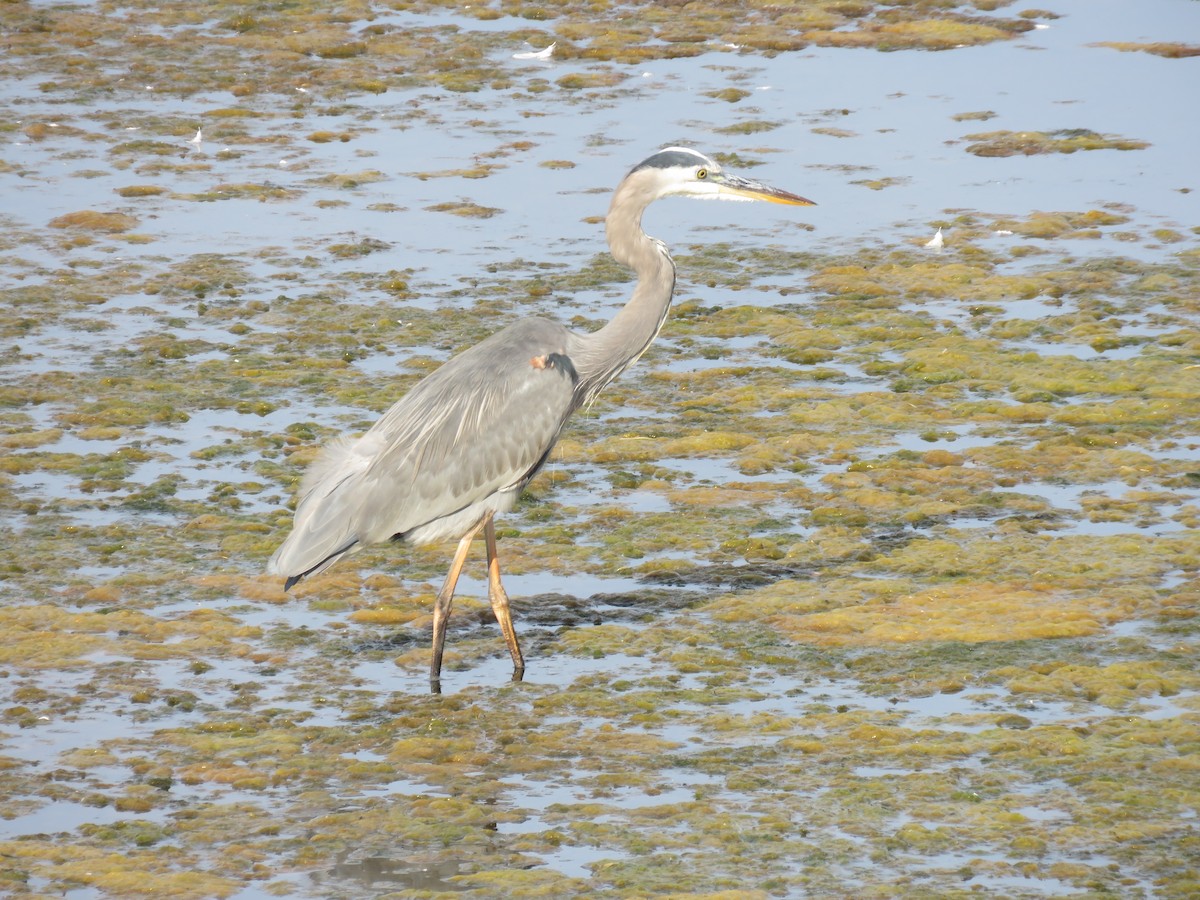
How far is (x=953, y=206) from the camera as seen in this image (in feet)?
41.3

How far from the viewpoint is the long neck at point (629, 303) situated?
7418 millimetres

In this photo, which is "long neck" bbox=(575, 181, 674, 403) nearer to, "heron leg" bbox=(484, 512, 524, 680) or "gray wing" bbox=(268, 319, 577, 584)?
"gray wing" bbox=(268, 319, 577, 584)

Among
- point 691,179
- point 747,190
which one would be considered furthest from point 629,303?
point 747,190

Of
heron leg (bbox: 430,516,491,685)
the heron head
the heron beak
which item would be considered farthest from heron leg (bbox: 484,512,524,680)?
the heron beak

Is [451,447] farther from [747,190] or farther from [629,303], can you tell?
[747,190]

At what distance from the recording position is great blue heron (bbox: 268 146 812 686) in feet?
22.5

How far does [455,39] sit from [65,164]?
15.6 ft

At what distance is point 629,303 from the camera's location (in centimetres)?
746

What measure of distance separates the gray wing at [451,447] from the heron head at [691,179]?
759 mm

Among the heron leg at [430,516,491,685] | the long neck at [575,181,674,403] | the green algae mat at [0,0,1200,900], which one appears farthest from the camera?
the long neck at [575,181,674,403]

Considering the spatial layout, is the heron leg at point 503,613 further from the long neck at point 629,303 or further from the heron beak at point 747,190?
the heron beak at point 747,190

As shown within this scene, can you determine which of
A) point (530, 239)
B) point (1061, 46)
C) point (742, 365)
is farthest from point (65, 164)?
point (1061, 46)

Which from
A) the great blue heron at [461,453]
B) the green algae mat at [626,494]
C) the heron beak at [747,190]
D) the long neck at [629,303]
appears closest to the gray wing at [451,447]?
the great blue heron at [461,453]

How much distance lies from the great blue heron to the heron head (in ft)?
0.04
